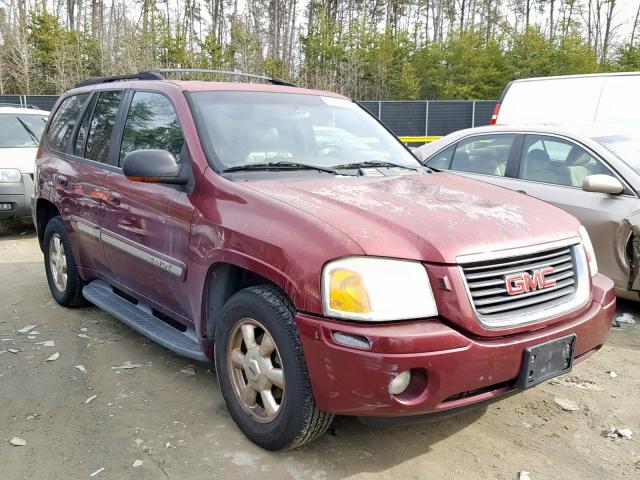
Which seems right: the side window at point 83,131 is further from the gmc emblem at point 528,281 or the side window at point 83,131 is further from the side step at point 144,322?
the gmc emblem at point 528,281

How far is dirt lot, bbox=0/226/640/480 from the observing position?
2.66m

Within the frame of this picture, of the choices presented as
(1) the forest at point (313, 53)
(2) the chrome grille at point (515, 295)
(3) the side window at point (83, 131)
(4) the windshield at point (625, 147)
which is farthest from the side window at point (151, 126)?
(1) the forest at point (313, 53)

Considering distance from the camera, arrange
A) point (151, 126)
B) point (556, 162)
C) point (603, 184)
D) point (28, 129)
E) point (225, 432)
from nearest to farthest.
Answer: point (225, 432) → point (151, 126) → point (603, 184) → point (556, 162) → point (28, 129)

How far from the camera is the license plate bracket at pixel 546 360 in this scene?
8.04 ft

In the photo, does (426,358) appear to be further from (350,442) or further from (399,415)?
(350,442)

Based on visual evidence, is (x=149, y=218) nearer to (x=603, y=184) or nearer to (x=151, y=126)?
(x=151, y=126)

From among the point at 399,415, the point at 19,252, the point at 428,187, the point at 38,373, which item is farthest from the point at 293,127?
the point at 19,252

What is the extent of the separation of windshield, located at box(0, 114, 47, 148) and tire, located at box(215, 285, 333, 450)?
24.3ft

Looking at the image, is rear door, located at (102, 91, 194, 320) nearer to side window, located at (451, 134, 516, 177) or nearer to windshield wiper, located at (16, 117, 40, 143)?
side window, located at (451, 134, 516, 177)

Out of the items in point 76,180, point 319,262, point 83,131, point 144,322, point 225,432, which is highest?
point 83,131

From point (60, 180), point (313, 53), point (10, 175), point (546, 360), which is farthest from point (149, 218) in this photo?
point (313, 53)

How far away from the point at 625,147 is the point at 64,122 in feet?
16.0

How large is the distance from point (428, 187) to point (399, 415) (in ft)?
4.56

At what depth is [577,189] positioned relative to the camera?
4906mm
